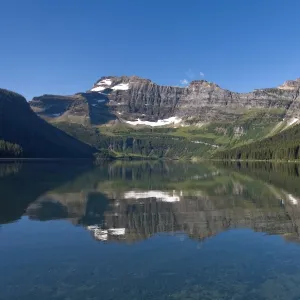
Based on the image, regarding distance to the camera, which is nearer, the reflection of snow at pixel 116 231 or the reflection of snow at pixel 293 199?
the reflection of snow at pixel 116 231

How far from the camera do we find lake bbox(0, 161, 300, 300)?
2138cm

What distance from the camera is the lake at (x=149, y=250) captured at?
21375 mm

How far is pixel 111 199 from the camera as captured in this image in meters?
59.9

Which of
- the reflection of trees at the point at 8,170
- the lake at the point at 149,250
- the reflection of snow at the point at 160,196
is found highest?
the reflection of trees at the point at 8,170

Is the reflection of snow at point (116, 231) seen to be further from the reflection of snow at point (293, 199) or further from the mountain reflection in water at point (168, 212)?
the reflection of snow at point (293, 199)

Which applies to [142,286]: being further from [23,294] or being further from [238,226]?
[238,226]

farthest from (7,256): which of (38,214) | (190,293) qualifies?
(38,214)

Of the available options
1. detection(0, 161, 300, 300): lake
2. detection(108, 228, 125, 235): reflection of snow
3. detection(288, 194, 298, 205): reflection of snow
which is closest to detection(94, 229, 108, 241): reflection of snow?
detection(0, 161, 300, 300): lake

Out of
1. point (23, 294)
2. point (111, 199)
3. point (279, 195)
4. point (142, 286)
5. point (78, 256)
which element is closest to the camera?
point (23, 294)

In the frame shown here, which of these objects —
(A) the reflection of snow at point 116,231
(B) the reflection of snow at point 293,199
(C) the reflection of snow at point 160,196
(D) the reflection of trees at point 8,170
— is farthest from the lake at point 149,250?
(D) the reflection of trees at point 8,170

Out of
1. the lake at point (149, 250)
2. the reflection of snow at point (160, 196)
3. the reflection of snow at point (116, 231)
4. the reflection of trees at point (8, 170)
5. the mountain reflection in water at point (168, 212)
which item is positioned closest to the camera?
the lake at point (149, 250)

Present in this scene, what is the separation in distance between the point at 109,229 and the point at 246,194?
36.0 meters

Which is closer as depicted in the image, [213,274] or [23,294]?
[23,294]

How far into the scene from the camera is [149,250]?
30.0m
